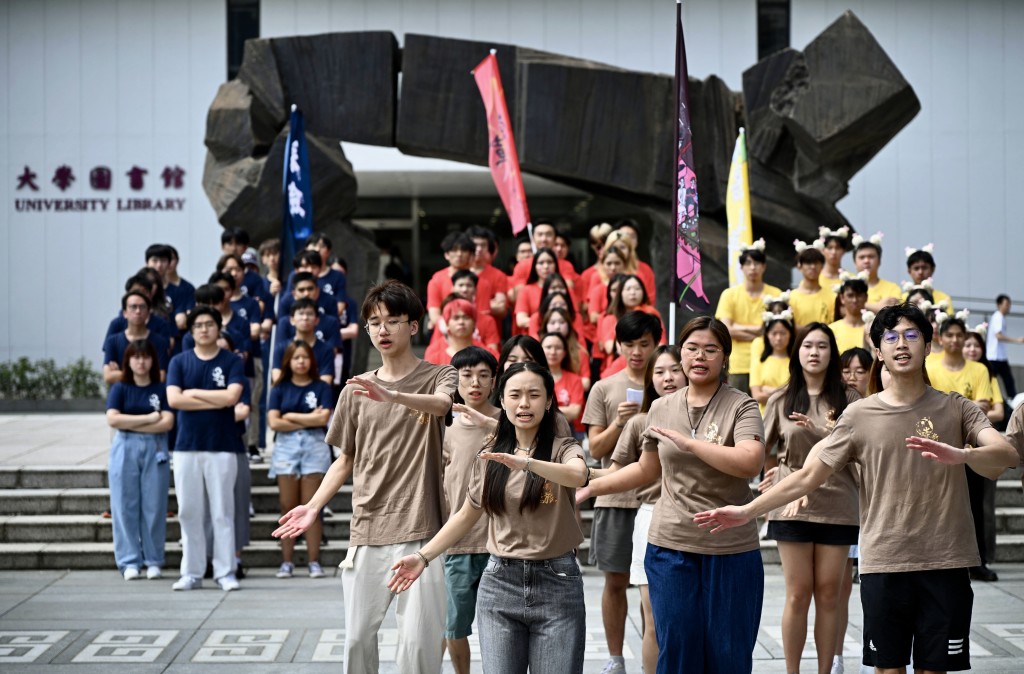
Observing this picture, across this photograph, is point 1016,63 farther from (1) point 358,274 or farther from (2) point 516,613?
(2) point 516,613

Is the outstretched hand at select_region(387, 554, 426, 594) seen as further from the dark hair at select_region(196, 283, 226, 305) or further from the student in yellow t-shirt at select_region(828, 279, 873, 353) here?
the dark hair at select_region(196, 283, 226, 305)

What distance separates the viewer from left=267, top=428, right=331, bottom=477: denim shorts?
28.9ft

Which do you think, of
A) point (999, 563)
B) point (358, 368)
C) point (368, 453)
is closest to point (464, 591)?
point (368, 453)

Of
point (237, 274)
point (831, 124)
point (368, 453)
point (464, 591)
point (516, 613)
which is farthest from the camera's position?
point (831, 124)

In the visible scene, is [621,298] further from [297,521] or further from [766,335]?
[297,521]

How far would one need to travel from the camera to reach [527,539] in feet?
14.3

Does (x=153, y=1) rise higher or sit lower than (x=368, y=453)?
higher

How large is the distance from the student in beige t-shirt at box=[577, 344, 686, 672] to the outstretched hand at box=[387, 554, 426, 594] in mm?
708

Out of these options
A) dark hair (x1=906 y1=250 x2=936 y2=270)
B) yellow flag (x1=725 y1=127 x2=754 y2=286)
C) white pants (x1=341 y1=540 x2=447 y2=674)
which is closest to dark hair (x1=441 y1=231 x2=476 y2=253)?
yellow flag (x1=725 y1=127 x2=754 y2=286)

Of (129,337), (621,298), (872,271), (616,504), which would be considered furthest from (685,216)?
(129,337)

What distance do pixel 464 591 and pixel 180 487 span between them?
3547mm

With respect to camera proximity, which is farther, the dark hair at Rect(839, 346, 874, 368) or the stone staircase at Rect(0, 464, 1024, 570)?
the stone staircase at Rect(0, 464, 1024, 570)

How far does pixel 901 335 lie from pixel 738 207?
7.20 metres

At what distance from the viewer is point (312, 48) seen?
1275 centimetres
